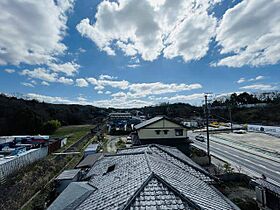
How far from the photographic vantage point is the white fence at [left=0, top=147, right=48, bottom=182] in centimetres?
1514

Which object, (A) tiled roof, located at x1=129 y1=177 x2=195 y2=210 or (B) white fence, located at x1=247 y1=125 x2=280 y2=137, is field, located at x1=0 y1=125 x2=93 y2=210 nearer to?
(A) tiled roof, located at x1=129 y1=177 x2=195 y2=210

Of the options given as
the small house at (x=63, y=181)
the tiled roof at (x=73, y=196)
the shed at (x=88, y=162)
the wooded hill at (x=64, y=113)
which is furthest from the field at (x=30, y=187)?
the wooded hill at (x=64, y=113)

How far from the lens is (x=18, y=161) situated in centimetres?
1730

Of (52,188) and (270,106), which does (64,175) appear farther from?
(270,106)

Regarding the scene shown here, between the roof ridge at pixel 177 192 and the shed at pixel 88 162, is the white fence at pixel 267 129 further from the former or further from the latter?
the roof ridge at pixel 177 192

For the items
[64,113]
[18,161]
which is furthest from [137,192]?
[64,113]

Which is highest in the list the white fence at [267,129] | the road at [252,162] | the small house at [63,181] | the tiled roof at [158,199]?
the tiled roof at [158,199]

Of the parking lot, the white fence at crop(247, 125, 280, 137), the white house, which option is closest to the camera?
the white house

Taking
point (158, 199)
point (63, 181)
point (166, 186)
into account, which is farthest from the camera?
point (63, 181)

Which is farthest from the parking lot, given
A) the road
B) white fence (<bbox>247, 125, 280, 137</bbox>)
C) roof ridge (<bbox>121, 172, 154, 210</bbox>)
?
roof ridge (<bbox>121, 172, 154, 210</bbox>)

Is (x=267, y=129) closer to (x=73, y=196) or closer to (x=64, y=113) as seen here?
(x=73, y=196)

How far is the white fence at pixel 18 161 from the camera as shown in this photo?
15.1 meters

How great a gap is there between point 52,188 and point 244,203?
41.4 feet

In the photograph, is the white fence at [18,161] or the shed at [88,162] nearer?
the white fence at [18,161]
